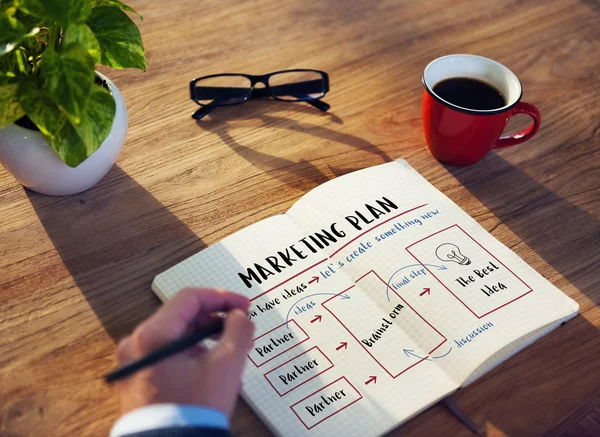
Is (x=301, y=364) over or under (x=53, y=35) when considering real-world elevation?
under

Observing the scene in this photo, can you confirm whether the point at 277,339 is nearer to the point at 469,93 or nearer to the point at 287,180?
the point at 287,180

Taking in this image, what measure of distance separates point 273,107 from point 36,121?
0.39m

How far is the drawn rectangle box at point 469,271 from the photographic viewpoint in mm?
751

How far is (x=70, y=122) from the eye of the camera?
0.70m

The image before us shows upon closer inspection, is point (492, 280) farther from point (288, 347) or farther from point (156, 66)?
point (156, 66)

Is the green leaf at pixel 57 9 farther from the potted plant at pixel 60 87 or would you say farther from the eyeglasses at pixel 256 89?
the eyeglasses at pixel 256 89

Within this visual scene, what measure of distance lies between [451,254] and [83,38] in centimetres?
47

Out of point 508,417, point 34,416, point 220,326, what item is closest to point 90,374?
point 34,416

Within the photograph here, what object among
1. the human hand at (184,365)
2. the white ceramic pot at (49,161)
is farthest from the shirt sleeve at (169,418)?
the white ceramic pot at (49,161)

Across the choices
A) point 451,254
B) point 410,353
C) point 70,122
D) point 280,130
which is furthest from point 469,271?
point 70,122

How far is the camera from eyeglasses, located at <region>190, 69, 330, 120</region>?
98 cm

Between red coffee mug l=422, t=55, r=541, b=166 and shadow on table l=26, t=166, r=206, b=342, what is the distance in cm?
35

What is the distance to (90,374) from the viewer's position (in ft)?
2.27

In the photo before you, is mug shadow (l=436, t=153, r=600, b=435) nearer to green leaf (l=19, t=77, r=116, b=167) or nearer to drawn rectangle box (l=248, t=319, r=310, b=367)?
drawn rectangle box (l=248, t=319, r=310, b=367)
